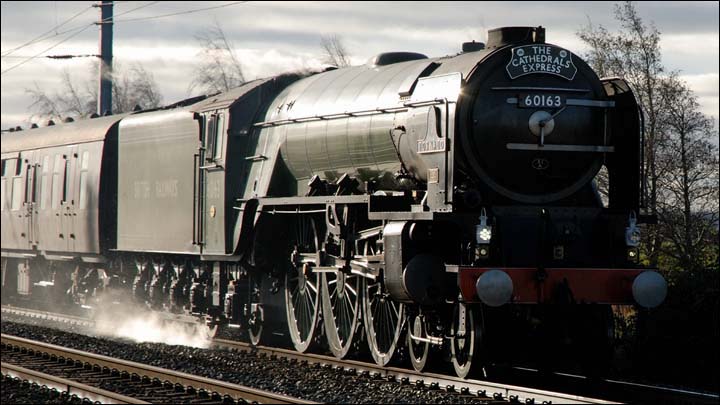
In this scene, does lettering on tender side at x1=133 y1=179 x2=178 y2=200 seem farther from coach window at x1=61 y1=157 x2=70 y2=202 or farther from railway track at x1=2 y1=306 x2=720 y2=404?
railway track at x1=2 y1=306 x2=720 y2=404

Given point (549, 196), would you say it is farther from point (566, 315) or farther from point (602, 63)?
point (602, 63)

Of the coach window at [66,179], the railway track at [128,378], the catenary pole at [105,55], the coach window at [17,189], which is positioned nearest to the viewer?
the railway track at [128,378]

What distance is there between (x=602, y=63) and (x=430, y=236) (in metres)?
6.85

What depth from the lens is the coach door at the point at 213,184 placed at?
16516 mm

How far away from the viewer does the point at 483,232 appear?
1141 centimetres

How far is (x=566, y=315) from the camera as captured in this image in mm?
11812

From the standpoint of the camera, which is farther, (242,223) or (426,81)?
(242,223)

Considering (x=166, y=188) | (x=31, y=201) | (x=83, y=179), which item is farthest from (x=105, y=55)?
(x=166, y=188)

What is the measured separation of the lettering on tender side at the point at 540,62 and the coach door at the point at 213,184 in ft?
19.2

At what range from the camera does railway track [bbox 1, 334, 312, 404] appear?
11.1 meters

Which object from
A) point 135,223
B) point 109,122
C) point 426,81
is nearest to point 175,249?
point 135,223

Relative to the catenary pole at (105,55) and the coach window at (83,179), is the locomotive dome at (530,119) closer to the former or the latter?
the coach window at (83,179)

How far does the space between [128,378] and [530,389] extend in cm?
481

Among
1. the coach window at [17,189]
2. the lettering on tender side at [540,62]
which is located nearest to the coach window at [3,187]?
the coach window at [17,189]
